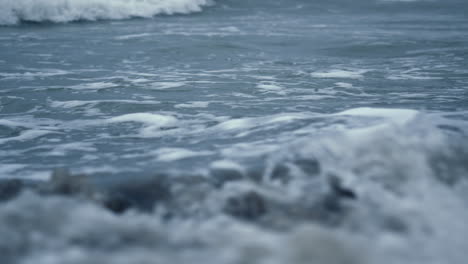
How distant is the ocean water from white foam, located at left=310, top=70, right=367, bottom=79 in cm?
6

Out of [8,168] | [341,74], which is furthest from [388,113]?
[8,168]

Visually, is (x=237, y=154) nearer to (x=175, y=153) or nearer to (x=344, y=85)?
(x=175, y=153)

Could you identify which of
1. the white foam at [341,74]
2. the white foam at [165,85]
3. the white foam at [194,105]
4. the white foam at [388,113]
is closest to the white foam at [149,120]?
the white foam at [194,105]

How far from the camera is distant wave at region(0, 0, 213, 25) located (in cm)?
1212

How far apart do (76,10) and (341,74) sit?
810 cm

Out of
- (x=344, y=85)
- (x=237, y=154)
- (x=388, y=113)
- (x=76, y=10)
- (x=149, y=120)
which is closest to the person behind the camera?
(x=237, y=154)

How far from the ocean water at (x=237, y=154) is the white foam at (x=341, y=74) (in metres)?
0.06

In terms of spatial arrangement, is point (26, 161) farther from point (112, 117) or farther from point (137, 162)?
point (112, 117)

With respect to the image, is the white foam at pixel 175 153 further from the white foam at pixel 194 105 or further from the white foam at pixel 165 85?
the white foam at pixel 165 85

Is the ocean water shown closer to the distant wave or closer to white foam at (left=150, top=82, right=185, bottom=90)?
white foam at (left=150, top=82, right=185, bottom=90)

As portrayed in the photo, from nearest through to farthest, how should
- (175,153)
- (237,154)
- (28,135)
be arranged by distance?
(237,154)
(175,153)
(28,135)

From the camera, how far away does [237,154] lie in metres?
3.34

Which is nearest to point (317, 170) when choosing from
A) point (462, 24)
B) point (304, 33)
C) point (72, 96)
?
point (72, 96)

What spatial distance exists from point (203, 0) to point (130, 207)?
1316cm
